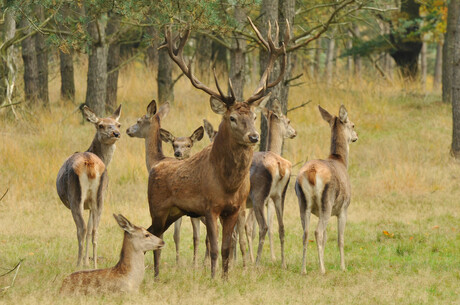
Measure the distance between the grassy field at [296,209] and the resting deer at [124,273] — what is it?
0.15m

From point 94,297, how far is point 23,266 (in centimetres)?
237

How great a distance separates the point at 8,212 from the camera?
40.5 feet

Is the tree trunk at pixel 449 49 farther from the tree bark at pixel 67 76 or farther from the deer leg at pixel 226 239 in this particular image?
the deer leg at pixel 226 239

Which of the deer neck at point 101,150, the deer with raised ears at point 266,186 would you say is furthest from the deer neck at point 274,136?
the deer neck at point 101,150

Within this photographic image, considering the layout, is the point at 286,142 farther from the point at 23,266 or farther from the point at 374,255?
the point at 23,266

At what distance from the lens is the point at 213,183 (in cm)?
775

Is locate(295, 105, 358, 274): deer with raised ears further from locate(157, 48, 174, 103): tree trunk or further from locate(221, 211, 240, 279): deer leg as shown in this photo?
locate(157, 48, 174, 103): tree trunk

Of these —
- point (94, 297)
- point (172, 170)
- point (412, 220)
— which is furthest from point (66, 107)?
point (94, 297)

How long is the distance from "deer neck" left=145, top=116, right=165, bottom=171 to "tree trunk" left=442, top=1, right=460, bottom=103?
11830 millimetres

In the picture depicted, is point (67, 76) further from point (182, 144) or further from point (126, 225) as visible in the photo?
point (126, 225)

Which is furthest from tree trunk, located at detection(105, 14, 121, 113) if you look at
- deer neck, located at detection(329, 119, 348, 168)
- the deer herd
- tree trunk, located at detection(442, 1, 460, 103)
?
deer neck, located at detection(329, 119, 348, 168)

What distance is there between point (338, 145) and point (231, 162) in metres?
2.62

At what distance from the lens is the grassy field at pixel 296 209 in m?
7.56

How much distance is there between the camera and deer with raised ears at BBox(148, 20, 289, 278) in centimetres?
765
